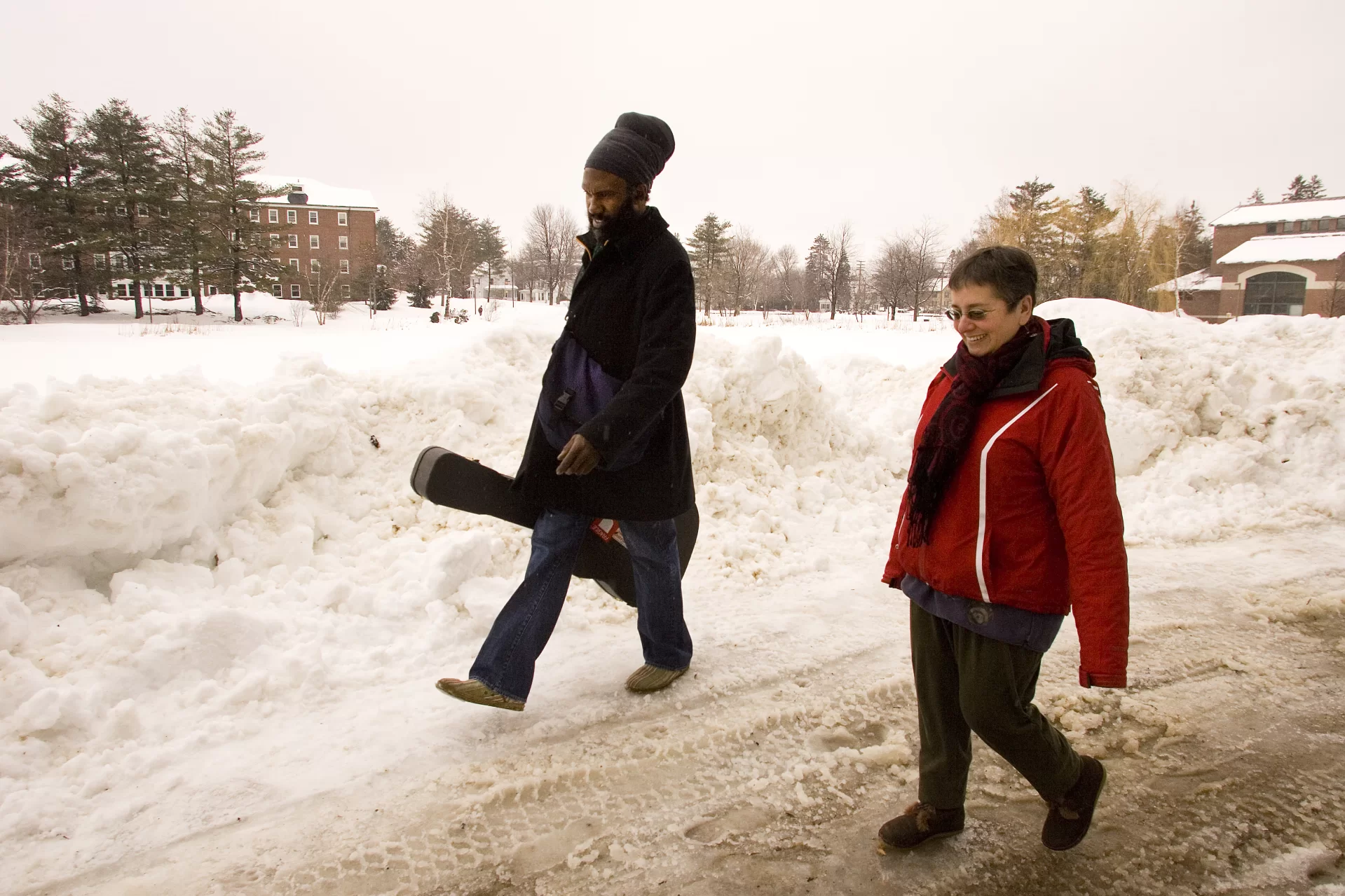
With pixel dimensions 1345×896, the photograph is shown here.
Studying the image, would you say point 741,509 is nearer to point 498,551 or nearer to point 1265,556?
point 498,551

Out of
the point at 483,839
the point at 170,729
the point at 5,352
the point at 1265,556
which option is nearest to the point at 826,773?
the point at 483,839

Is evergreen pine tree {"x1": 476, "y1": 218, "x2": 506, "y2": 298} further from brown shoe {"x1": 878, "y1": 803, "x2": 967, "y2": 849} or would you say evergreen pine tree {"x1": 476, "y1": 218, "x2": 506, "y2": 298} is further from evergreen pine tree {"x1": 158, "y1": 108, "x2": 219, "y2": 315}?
brown shoe {"x1": 878, "y1": 803, "x2": 967, "y2": 849}

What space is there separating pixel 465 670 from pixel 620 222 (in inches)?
78.6

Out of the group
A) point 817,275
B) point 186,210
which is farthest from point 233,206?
point 817,275

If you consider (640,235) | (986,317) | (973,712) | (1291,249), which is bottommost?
(973,712)

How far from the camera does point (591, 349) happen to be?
2.65m

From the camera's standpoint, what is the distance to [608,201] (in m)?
2.52

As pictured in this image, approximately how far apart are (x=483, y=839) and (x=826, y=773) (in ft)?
3.81

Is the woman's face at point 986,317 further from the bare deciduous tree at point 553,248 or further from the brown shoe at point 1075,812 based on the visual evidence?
the bare deciduous tree at point 553,248

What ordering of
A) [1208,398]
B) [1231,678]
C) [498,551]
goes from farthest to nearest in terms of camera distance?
[1208,398]
[498,551]
[1231,678]

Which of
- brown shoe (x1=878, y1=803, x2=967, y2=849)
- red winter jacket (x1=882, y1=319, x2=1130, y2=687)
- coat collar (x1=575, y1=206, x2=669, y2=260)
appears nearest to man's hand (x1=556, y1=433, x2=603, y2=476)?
coat collar (x1=575, y1=206, x2=669, y2=260)

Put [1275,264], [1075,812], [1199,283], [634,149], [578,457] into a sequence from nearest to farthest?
[1075,812], [578,457], [634,149], [1275,264], [1199,283]

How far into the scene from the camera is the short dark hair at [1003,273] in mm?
1864

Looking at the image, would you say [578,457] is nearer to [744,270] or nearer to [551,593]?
[551,593]
